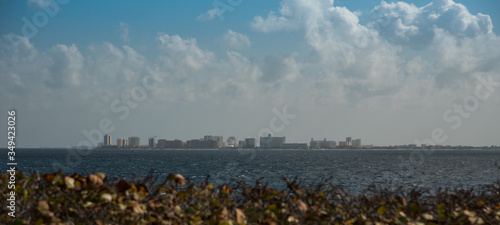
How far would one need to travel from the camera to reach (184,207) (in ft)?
16.3

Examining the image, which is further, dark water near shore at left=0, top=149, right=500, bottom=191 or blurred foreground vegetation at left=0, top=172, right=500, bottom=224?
dark water near shore at left=0, top=149, right=500, bottom=191

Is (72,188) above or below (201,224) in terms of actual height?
above

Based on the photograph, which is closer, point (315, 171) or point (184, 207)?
point (184, 207)

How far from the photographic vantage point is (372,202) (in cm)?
512

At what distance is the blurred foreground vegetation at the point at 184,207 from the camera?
15.0 ft

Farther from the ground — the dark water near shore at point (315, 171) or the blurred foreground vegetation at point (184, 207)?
the blurred foreground vegetation at point (184, 207)

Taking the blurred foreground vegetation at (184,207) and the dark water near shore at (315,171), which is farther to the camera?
the dark water near shore at (315,171)

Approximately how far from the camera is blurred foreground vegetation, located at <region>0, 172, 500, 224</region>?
4559 millimetres

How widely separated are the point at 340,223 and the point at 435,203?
4.67 ft

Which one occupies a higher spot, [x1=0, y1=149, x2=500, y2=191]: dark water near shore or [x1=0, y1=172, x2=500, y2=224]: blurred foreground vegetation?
[x1=0, y1=172, x2=500, y2=224]: blurred foreground vegetation

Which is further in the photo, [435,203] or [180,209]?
[435,203]

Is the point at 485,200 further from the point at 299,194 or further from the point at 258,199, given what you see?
the point at 258,199

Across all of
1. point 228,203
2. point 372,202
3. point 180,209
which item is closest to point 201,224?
point 180,209

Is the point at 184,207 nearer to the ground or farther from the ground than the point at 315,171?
farther from the ground
